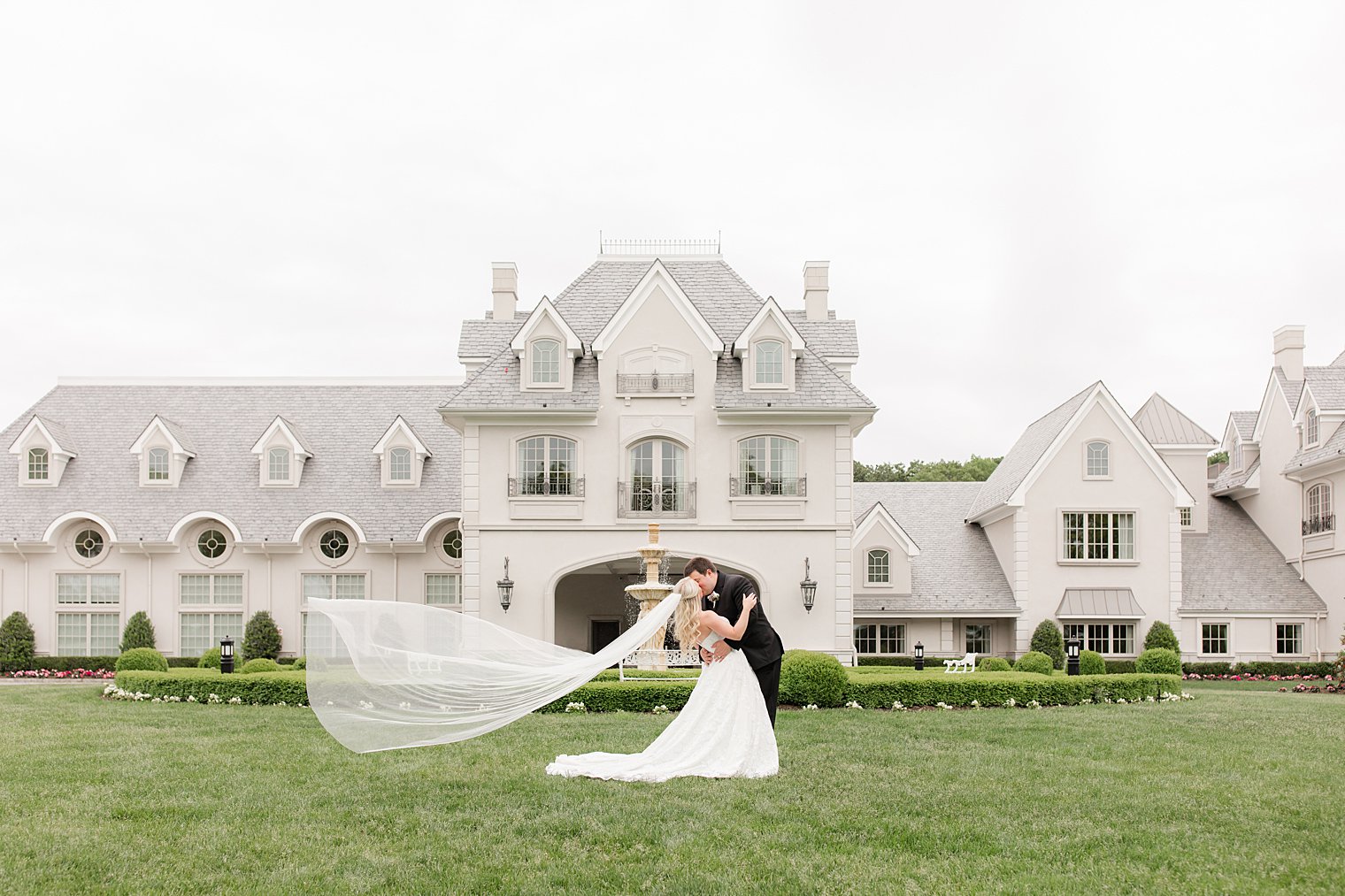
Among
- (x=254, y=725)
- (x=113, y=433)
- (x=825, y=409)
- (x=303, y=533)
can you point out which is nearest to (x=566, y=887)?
(x=254, y=725)

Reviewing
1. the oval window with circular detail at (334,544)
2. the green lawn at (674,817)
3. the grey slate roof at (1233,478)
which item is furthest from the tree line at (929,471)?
the green lawn at (674,817)

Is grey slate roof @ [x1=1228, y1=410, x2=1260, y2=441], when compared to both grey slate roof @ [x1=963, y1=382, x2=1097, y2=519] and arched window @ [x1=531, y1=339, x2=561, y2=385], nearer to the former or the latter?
grey slate roof @ [x1=963, y1=382, x2=1097, y2=519]

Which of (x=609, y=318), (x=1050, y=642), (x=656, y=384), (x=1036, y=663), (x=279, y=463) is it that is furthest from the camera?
(x=279, y=463)

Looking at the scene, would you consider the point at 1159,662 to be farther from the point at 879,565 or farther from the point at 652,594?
the point at 652,594

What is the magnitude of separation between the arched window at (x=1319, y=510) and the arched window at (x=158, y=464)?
35.8 metres

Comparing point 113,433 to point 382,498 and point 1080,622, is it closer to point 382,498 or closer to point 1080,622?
point 382,498

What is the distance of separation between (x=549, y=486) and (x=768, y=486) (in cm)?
560

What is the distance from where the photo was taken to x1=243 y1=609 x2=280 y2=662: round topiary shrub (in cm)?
3306

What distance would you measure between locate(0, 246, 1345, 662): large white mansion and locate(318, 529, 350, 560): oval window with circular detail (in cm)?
9

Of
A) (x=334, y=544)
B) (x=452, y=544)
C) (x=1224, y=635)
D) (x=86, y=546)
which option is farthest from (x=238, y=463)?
(x=1224, y=635)

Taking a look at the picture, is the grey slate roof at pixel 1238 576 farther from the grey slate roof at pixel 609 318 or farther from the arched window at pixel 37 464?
the arched window at pixel 37 464

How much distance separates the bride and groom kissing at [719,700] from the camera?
38.1 ft

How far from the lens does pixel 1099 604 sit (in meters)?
34.5

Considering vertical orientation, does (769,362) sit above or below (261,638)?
above
